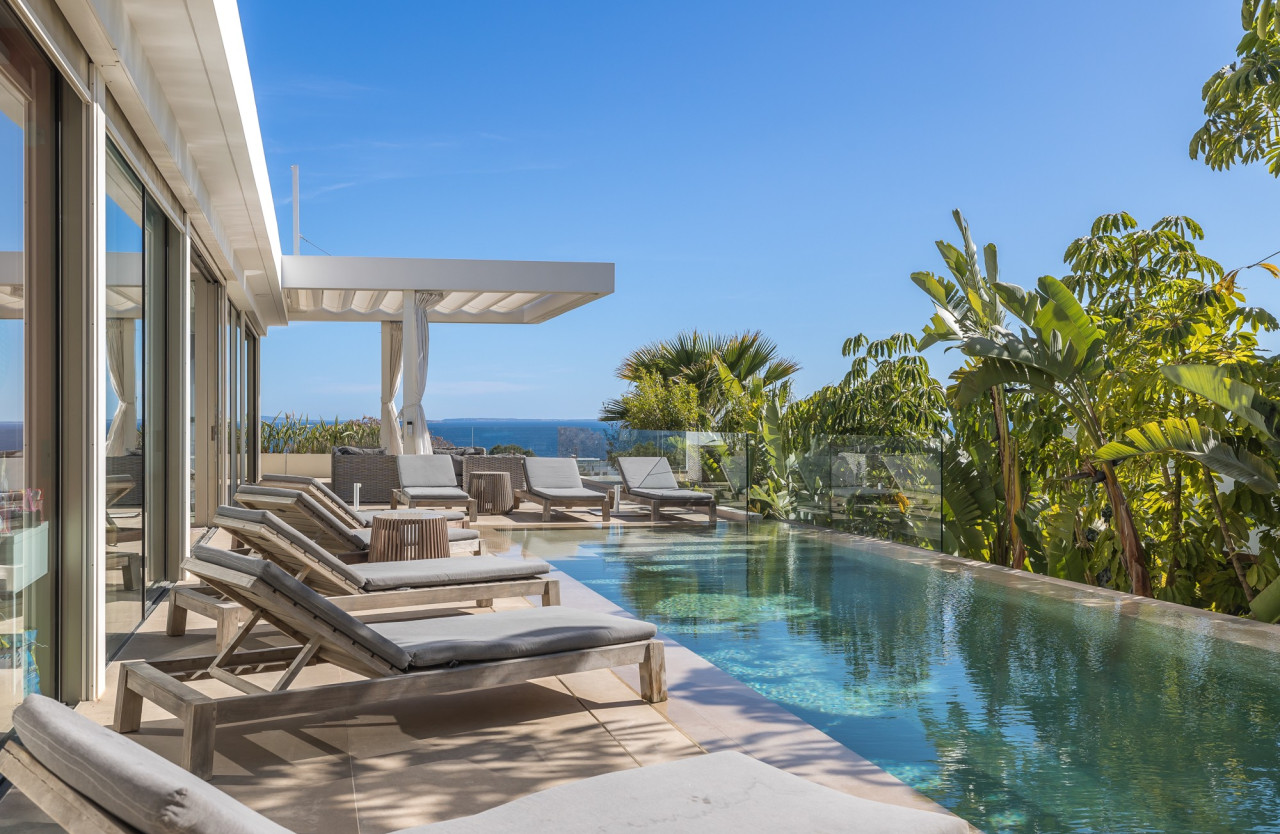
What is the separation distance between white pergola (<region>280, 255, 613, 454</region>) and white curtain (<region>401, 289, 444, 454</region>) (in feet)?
0.05

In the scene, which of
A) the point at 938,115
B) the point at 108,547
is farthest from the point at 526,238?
the point at 108,547

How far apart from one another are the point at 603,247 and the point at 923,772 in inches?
2495

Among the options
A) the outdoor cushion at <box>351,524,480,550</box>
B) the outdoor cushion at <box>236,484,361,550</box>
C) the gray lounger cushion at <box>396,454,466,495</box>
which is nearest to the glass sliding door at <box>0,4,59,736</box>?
the outdoor cushion at <box>236,484,361,550</box>

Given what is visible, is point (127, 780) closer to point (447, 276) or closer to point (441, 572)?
point (441, 572)

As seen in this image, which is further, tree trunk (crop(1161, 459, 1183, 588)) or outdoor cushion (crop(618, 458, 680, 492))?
outdoor cushion (crop(618, 458, 680, 492))

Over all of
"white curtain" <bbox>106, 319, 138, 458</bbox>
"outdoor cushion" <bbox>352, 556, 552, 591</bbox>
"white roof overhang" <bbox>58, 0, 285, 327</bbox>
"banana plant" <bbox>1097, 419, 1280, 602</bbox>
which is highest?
"white roof overhang" <bbox>58, 0, 285, 327</bbox>

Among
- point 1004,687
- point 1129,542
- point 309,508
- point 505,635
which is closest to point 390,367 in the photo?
point 309,508

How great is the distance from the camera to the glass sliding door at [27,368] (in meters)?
3.38

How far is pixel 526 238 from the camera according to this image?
6150cm

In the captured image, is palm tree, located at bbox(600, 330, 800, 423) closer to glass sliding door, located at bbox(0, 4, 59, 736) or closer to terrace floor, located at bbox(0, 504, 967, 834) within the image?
terrace floor, located at bbox(0, 504, 967, 834)

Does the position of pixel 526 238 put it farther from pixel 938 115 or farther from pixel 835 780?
pixel 835 780

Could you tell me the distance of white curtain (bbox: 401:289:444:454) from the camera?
14.0 metres

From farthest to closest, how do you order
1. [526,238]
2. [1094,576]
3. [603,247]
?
1. [603,247]
2. [526,238]
3. [1094,576]

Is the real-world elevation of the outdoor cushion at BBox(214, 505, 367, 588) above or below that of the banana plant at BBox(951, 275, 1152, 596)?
below
